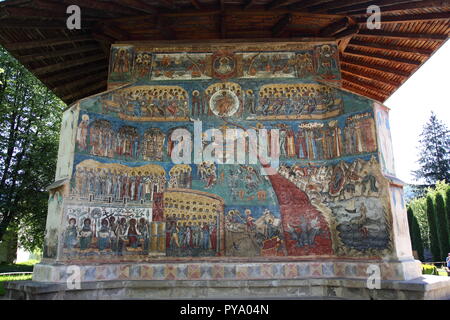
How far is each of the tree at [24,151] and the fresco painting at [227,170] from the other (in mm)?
11174

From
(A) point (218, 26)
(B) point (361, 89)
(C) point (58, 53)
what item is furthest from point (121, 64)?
(B) point (361, 89)

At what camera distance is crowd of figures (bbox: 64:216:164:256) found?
7.38 metres

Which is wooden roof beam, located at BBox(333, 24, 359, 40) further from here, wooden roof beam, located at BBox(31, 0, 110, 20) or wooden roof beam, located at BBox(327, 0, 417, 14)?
wooden roof beam, located at BBox(31, 0, 110, 20)

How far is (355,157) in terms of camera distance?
25.7 feet

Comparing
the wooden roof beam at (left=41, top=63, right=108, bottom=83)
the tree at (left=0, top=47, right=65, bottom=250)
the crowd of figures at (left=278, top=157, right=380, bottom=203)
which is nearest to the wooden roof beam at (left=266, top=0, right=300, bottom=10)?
the crowd of figures at (left=278, top=157, right=380, bottom=203)

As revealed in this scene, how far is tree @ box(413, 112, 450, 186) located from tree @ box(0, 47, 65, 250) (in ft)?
122

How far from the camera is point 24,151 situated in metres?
17.9

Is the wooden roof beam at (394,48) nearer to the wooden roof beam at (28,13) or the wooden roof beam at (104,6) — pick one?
the wooden roof beam at (104,6)

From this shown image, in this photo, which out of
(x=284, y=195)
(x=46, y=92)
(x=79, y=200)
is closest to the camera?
(x=79, y=200)

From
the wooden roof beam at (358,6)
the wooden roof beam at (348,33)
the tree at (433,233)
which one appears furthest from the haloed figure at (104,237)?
the tree at (433,233)

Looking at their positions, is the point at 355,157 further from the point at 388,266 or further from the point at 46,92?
the point at 46,92

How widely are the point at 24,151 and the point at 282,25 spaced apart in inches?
605
